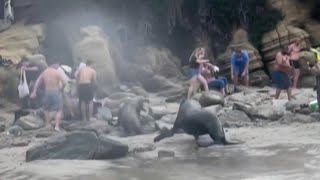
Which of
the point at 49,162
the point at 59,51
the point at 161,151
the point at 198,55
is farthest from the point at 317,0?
the point at 49,162

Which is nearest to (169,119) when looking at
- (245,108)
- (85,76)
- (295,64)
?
(245,108)

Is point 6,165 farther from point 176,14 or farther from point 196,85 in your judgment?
point 176,14

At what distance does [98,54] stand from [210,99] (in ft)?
15.4

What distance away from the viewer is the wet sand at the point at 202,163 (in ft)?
28.1

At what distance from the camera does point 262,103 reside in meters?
15.1

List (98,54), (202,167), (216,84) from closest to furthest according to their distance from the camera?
1. (202,167)
2. (216,84)
3. (98,54)

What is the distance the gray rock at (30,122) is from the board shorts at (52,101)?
38 cm

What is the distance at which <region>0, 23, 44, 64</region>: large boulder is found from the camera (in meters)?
17.5

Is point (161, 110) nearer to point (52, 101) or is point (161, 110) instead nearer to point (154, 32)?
point (52, 101)

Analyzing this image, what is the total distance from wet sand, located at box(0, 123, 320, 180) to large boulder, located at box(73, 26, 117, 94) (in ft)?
21.8

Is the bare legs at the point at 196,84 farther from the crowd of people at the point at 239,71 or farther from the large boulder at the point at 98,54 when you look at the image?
the large boulder at the point at 98,54

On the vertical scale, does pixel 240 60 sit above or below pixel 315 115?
above

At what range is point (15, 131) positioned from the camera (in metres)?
13.2

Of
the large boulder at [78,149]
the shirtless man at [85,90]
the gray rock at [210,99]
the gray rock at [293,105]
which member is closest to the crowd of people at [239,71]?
the gray rock at [210,99]
